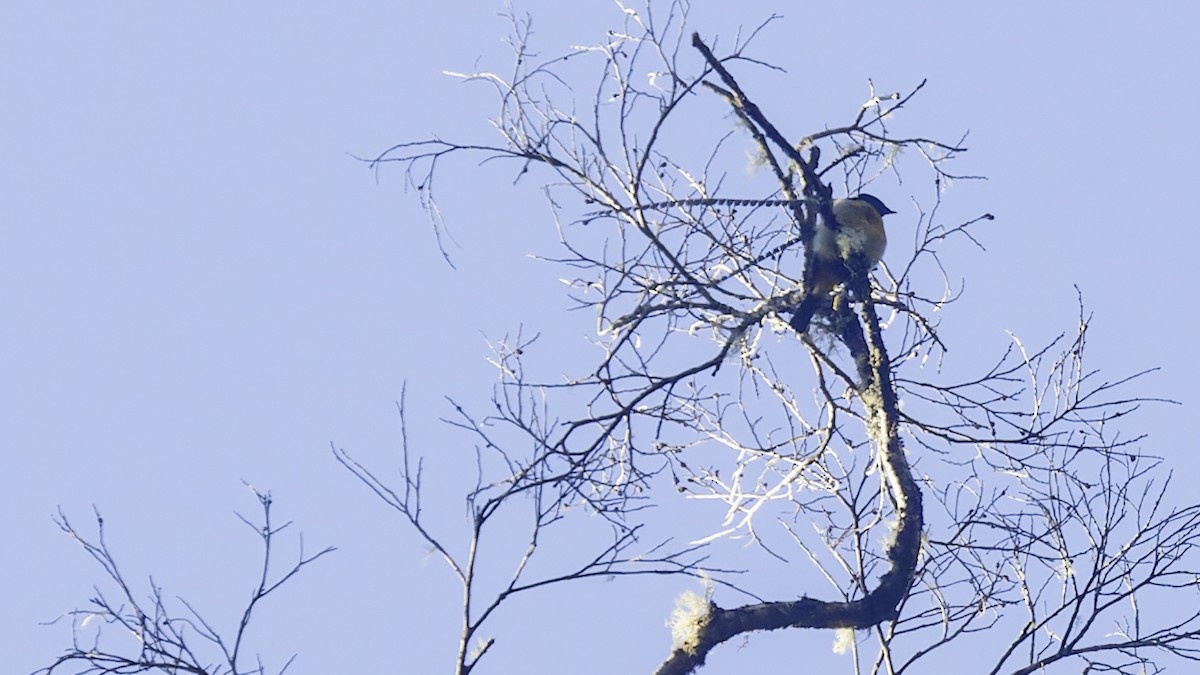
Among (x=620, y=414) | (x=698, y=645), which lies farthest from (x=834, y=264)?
(x=698, y=645)

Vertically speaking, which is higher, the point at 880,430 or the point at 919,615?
the point at 880,430

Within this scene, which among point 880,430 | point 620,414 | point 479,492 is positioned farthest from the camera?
point 880,430

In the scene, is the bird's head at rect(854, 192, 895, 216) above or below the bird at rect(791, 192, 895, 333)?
above

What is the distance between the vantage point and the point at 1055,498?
4809mm

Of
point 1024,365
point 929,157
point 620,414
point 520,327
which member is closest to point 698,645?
point 620,414

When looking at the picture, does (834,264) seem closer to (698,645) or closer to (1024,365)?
(1024,365)

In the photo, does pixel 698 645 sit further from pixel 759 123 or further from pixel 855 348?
pixel 759 123

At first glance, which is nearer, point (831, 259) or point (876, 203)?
point (831, 259)

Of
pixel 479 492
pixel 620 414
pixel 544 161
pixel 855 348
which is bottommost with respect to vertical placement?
pixel 479 492

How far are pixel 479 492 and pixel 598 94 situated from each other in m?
1.23

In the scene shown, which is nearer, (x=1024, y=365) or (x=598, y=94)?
(x=598, y=94)

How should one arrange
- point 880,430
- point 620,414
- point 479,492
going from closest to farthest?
point 479,492, point 620,414, point 880,430

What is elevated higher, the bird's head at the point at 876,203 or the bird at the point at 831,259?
the bird's head at the point at 876,203

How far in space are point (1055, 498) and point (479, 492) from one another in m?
1.90
